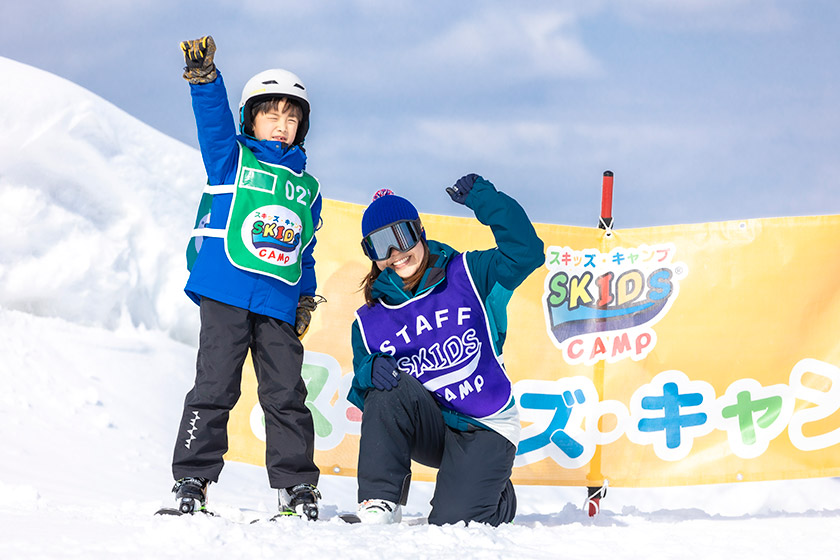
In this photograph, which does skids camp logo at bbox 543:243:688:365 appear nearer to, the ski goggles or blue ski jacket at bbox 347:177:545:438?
blue ski jacket at bbox 347:177:545:438

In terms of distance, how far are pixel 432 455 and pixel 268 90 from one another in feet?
4.81

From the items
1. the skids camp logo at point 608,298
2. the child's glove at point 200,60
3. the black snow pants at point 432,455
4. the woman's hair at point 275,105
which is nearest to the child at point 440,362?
the black snow pants at point 432,455

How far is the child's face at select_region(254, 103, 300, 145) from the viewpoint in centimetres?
276

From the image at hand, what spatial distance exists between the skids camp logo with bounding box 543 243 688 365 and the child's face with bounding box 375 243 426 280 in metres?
1.19

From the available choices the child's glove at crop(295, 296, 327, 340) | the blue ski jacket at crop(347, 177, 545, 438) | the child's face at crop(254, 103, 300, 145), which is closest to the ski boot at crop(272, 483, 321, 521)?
the blue ski jacket at crop(347, 177, 545, 438)

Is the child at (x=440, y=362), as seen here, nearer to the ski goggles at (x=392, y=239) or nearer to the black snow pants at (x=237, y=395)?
the ski goggles at (x=392, y=239)

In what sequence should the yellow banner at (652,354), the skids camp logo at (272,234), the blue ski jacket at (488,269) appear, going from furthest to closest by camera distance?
1. the yellow banner at (652,354)
2. the skids camp logo at (272,234)
3. the blue ski jacket at (488,269)

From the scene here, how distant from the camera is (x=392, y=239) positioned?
103 inches

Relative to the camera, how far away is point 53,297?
5953 mm

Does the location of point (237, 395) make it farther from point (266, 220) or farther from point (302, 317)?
point (266, 220)

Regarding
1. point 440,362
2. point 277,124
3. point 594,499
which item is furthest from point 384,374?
point 594,499

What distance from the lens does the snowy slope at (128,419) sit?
1882mm

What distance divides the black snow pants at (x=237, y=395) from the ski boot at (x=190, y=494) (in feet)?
0.08

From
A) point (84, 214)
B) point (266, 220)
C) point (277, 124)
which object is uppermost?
point (84, 214)
